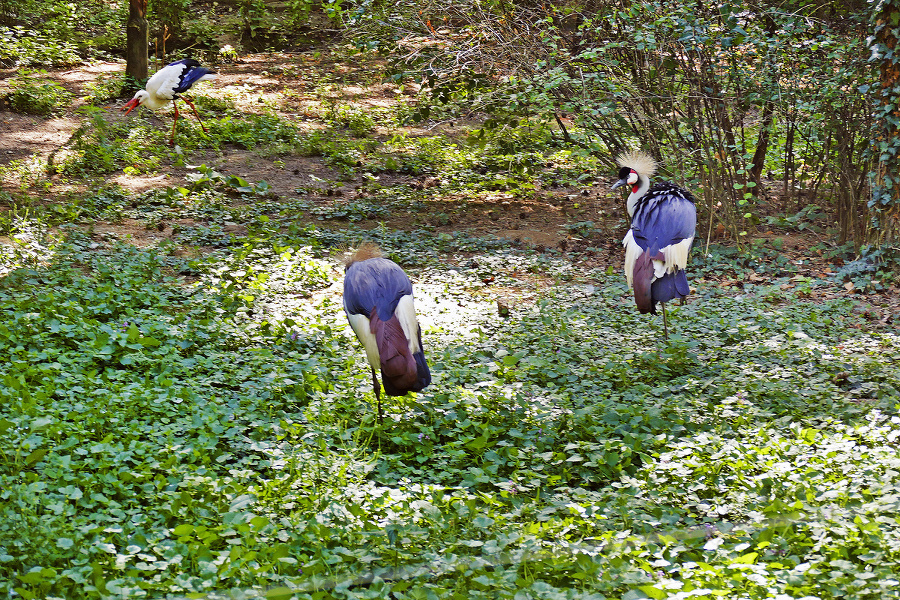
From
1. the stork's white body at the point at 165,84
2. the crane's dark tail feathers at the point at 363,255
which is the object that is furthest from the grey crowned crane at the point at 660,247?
the stork's white body at the point at 165,84

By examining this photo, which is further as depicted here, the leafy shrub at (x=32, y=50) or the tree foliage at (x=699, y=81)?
the leafy shrub at (x=32, y=50)

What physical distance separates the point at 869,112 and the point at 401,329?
19.1 feet

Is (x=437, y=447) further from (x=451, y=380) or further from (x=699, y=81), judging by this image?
(x=699, y=81)

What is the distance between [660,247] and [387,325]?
2.28 metres

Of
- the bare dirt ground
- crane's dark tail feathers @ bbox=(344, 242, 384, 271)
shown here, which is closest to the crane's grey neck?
the bare dirt ground

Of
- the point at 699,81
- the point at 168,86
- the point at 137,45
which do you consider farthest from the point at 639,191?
the point at 137,45

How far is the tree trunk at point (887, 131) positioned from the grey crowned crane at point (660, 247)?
2311mm

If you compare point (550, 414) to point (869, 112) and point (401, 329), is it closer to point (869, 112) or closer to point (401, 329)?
point (401, 329)

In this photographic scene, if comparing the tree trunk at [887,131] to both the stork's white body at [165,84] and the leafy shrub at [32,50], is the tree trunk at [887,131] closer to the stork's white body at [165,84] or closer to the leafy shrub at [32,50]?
the stork's white body at [165,84]

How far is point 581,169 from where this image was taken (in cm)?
1134

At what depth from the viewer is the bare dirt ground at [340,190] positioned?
8.27 m

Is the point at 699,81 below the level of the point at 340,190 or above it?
above

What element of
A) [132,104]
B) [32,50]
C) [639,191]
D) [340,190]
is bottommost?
[340,190]

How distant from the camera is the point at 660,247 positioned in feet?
19.2
